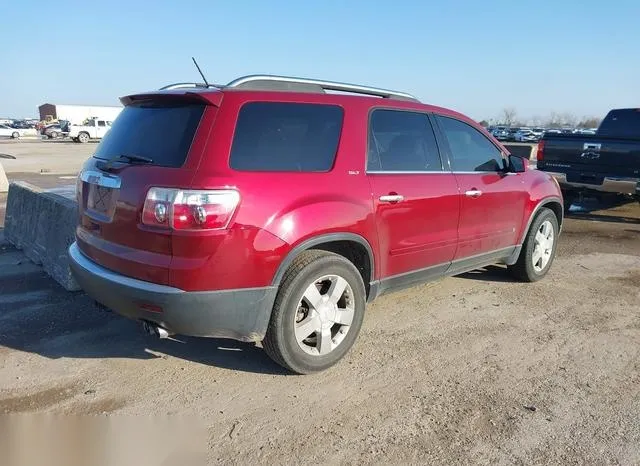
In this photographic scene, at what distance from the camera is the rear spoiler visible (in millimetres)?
3361

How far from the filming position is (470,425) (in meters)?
3.16

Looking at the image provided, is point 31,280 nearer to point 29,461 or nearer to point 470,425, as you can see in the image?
point 29,461

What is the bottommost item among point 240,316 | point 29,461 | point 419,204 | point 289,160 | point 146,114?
point 29,461

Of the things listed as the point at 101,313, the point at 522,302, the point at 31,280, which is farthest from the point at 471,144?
the point at 31,280

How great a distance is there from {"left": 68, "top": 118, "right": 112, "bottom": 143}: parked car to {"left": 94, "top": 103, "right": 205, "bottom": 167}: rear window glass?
161ft

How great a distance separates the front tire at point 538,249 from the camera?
578 cm

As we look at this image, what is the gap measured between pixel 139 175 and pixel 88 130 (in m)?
51.8

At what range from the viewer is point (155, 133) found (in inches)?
139

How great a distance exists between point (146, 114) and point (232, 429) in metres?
2.09

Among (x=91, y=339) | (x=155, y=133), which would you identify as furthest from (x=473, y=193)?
(x=91, y=339)

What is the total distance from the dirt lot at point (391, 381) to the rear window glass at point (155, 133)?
1461 millimetres

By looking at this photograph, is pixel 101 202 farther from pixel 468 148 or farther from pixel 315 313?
pixel 468 148

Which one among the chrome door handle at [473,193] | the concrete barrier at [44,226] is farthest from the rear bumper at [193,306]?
the chrome door handle at [473,193]

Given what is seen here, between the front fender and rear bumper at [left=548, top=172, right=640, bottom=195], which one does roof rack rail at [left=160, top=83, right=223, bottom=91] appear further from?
rear bumper at [left=548, top=172, right=640, bottom=195]
